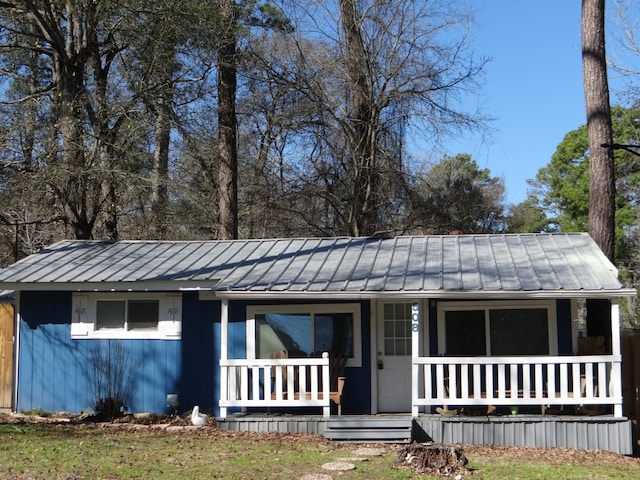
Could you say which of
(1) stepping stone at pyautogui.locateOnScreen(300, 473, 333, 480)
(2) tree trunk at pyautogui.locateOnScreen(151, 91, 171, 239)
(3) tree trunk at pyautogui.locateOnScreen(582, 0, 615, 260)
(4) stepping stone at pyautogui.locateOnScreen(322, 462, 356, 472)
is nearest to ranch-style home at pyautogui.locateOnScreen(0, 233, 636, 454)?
(3) tree trunk at pyautogui.locateOnScreen(582, 0, 615, 260)

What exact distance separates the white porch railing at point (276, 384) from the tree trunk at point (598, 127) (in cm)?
651

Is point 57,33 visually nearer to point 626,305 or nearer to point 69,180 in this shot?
point 69,180

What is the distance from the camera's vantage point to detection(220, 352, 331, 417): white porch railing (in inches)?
465

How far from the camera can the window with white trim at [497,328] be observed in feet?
41.0

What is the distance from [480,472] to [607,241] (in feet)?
23.8

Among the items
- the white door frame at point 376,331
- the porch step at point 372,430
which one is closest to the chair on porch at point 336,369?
the white door frame at point 376,331

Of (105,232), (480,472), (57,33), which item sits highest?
(57,33)

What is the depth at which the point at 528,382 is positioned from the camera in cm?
1132

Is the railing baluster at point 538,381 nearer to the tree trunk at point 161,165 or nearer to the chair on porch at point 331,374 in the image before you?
the chair on porch at point 331,374

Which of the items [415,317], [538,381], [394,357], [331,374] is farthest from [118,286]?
[538,381]

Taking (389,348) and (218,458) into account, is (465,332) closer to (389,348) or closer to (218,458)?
(389,348)

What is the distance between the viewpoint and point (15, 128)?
687 inches

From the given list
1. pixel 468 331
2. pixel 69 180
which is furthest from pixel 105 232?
pixel 468 331

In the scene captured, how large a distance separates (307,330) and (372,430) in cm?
234
